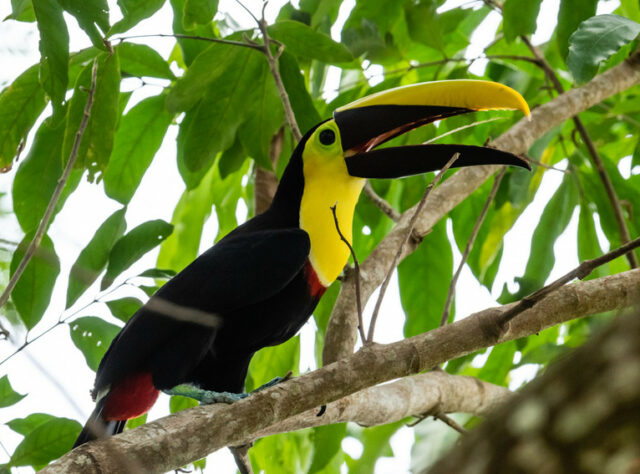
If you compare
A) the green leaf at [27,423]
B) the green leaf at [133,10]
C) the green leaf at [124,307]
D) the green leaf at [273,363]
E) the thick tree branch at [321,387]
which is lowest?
the thick tree branch at [321,387]

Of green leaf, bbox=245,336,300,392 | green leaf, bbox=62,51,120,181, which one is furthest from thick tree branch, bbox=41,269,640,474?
green leaf, bbox=245,336,300,392

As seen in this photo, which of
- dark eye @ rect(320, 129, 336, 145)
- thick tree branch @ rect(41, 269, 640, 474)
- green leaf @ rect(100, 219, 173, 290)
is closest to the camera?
thick tree branch @ rect(41, 269, 640, 474)

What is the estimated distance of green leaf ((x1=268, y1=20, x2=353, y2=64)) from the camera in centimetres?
266

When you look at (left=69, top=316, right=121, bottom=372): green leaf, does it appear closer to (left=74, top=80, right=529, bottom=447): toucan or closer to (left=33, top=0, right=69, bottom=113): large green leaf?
(left=74, top=80, right=529, bottom=447): toucan

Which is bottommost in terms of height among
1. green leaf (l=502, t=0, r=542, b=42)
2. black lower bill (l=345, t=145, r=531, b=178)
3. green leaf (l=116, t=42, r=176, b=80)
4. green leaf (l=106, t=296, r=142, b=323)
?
green leaf (l=106, t=296, r=142, b=323)

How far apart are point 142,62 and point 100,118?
62cm

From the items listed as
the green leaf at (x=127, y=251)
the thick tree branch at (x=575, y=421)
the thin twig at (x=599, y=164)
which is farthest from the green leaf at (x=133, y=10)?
the thick tree branch at (x=575, y=421)

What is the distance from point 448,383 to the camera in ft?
8.80

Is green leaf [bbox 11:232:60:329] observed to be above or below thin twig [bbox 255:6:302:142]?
below

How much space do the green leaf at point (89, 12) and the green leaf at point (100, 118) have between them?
487mm

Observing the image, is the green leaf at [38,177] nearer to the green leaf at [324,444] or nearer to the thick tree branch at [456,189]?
the thick tree branch at [456,189]

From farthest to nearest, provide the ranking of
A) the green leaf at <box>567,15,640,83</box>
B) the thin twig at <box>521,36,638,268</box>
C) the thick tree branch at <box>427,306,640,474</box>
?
the thin twig at <box>521,36,638,268</box>
the green leaf at <box>567,15,640,83</box>
the thick tree branch at <box>427,306,640,474</box>

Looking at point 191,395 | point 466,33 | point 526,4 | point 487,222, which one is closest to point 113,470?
point 191,395

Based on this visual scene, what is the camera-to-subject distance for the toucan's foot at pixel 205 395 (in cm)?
226
